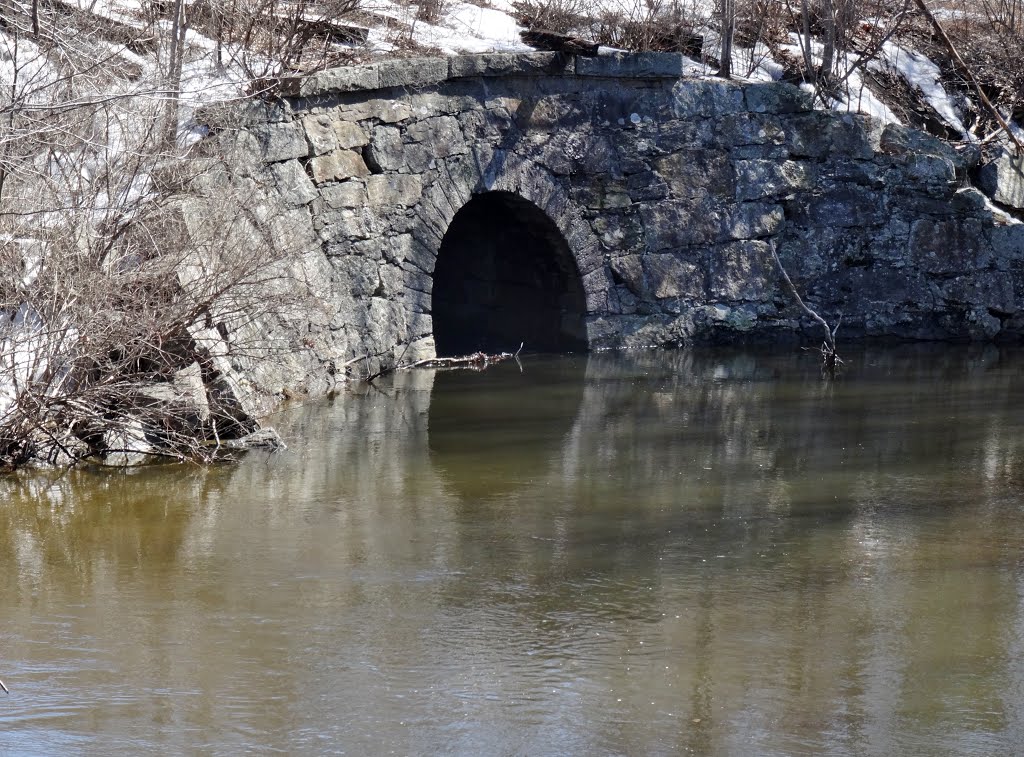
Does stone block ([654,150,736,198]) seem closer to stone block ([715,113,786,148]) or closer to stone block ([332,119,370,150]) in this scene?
stone block ([715,113,786,148])

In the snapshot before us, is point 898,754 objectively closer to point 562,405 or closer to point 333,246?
point 562,405

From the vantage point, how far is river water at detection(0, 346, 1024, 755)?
4242 mm

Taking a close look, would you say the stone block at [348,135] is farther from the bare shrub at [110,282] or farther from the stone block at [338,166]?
the bare shrub at [110,282]

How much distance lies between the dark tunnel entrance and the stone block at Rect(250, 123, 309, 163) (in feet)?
8.52

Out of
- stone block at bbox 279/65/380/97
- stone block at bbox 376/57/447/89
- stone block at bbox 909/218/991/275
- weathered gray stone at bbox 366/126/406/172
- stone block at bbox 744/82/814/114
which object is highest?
stone block at bbox 744/82/814/114

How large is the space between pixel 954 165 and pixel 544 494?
8.30 metres

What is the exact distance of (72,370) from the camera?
7461mm

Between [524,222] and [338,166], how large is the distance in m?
2.68

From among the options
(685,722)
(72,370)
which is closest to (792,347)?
(72,370)

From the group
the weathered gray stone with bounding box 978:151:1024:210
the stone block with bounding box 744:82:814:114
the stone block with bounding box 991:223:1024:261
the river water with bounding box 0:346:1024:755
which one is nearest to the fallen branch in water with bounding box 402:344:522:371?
the river water with bounding box 0:346:1024:755

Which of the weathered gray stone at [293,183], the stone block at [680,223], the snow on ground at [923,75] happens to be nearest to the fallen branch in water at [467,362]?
the weathered gray stone at [293,183]

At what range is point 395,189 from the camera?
1168cm

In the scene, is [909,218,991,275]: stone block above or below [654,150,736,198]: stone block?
below

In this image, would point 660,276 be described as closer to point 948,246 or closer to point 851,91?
point 851,91
